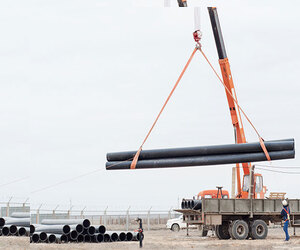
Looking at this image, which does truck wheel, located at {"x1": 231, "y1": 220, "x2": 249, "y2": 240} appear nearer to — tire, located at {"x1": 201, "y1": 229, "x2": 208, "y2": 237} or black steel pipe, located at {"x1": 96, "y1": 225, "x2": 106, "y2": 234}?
tire, located at {"x1": 201, "y1": 229, "x2": 208, "y2": 237}

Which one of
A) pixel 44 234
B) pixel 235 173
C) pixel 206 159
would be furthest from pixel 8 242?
pixel 235 173

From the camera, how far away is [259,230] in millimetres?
17406

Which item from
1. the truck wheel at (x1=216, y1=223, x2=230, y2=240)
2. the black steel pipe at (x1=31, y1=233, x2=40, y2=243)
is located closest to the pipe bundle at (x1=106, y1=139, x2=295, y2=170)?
the black steel pipe at (x1=31, y1=233, x2=40, y2=243)

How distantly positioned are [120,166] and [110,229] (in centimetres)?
253

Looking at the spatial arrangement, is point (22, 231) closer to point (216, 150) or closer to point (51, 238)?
point (51, 238)

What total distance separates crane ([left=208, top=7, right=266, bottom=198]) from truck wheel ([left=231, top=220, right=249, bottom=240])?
3.01ft

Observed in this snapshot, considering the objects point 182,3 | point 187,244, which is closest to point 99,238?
point 187,244

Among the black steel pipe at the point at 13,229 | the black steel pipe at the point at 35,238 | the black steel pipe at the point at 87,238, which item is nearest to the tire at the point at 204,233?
the black steel pipe at the point at 87,238

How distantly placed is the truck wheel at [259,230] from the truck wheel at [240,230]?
0.23 meters

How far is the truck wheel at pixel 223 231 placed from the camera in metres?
16.6

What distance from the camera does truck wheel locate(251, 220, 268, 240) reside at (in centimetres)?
1723

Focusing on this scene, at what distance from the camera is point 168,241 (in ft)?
51.3

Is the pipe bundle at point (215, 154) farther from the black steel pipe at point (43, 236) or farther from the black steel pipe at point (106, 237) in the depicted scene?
the black steel pipe at point (43, 236)

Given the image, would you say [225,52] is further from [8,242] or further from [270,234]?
[8,242]
